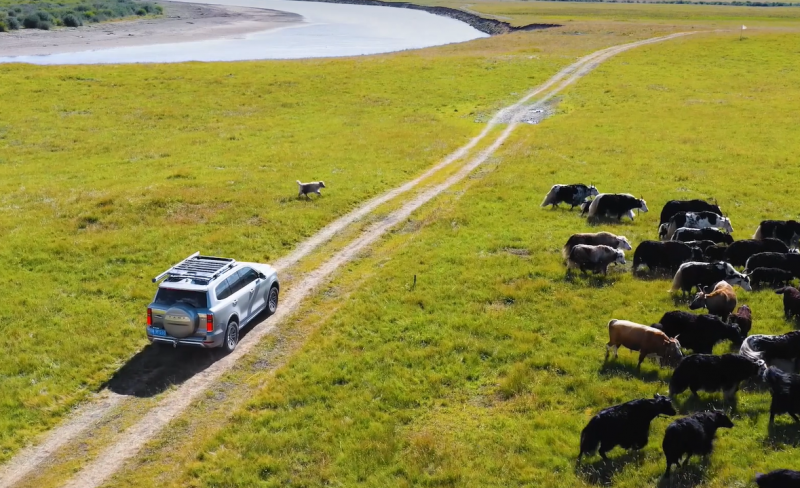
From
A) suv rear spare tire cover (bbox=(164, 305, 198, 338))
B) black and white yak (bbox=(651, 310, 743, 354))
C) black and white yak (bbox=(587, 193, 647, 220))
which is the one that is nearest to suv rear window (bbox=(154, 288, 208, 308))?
suv rear spare tire cover (bbox=(164, 305, 198, 338))

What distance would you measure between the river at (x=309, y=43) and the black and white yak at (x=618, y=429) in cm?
8291

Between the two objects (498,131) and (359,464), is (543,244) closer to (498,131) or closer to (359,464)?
(359,464)

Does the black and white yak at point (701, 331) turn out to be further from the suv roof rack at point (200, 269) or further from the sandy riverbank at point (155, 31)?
the sandy riverbank at point (155, 31)

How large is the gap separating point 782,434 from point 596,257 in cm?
973

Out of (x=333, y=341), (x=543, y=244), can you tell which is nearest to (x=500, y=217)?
(x=543, y=244)

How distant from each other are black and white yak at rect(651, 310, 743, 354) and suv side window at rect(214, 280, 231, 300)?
11212 millimetres

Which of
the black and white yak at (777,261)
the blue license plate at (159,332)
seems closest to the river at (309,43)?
the blue license plate at (159,332)

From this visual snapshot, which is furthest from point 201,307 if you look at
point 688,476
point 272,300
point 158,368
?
point 688,476

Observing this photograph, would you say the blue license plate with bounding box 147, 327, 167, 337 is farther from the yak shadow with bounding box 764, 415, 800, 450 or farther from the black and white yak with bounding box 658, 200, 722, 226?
the black and white yak with bounding box 658, 200, 722, 226

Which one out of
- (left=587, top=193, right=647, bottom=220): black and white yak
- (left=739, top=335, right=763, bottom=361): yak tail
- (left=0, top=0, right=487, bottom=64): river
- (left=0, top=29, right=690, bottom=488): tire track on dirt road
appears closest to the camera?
(left=0, top=29, right=690, bottom=488): tire track on dirt road

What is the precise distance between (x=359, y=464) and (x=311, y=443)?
1.26m

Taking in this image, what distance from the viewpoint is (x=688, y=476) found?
1293 cm

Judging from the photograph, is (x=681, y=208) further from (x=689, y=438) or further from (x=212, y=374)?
(x=212, y=374)

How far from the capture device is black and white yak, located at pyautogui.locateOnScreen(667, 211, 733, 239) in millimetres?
26266
